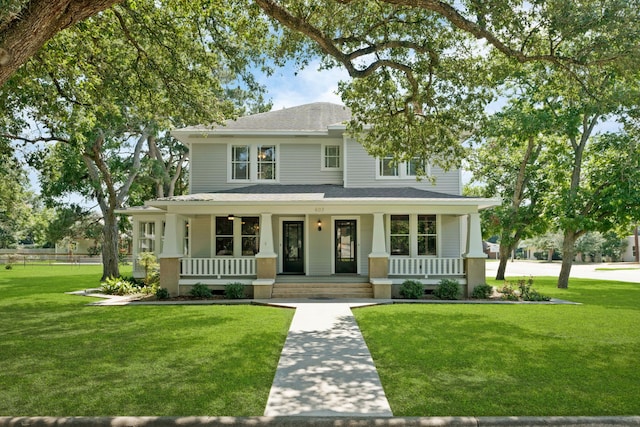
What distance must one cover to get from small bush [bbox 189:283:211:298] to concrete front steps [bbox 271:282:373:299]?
2119 mm

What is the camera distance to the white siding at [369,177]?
1666 cm

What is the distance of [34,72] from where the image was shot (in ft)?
31.8

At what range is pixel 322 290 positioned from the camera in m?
14.2

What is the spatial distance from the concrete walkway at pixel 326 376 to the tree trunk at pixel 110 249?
1388cm

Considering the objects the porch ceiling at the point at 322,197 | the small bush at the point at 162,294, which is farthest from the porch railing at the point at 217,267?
the porch ceiling at the point at 322,197

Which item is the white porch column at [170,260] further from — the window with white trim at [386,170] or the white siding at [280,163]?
the window with white trim at [386,170]

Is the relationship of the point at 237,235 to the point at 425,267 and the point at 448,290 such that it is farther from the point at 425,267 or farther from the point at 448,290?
the point at 448,290

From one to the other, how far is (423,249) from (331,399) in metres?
11.9

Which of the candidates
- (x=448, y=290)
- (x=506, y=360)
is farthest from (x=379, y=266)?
(x=506, y=360)

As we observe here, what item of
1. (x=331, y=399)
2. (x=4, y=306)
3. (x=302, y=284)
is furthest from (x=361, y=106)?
(x=4, y=306)

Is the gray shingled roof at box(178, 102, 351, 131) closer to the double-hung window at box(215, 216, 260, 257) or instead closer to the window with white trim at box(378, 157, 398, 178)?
the window with white trim at box(378, 157, 398, 178)

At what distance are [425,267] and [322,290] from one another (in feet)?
11.9

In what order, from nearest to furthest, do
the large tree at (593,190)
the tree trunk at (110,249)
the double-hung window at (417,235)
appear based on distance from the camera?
the double-hung window at (417,235) → the large tree at (593,190) → the tree trunk at (110,249)

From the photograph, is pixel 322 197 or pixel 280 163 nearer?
pixel 322 197
